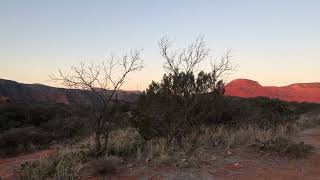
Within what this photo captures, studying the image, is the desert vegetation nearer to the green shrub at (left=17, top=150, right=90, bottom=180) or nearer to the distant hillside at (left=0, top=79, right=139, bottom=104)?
the green shrub at (left=17, top=150, right=90, bottom=180)

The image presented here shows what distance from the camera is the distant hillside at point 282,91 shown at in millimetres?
101250

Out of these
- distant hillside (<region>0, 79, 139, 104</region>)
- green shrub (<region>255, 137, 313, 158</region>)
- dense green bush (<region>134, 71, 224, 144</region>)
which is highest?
distant hillside (<region>0, 79, 139, 104</region>)

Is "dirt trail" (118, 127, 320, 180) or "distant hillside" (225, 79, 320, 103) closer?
"dirt trail" (118, 127, 320, 180)

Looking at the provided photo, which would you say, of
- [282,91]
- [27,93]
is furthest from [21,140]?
[282,91]

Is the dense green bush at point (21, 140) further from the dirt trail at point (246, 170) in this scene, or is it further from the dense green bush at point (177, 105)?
the dirt trail at point (246, 170)

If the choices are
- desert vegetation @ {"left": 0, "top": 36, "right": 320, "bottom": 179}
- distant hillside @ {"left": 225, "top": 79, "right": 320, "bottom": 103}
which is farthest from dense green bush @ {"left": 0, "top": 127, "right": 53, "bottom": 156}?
distant hillside @ {"left": 225, "top": 79, "right": 320, "bottom": 103}

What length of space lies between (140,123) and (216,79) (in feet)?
10.1

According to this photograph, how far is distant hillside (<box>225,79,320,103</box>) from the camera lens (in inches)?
3986

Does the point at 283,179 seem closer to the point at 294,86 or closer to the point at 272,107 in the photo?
the point at 272,107

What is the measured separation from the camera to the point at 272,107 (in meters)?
30.9

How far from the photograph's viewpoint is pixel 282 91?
108 metres

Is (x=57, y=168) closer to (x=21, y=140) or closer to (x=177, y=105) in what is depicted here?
Result: (x=177, y=105)

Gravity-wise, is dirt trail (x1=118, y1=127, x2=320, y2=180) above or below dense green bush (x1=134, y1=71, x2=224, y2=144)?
below

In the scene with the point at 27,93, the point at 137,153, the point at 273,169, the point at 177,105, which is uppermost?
the point at 27,93
